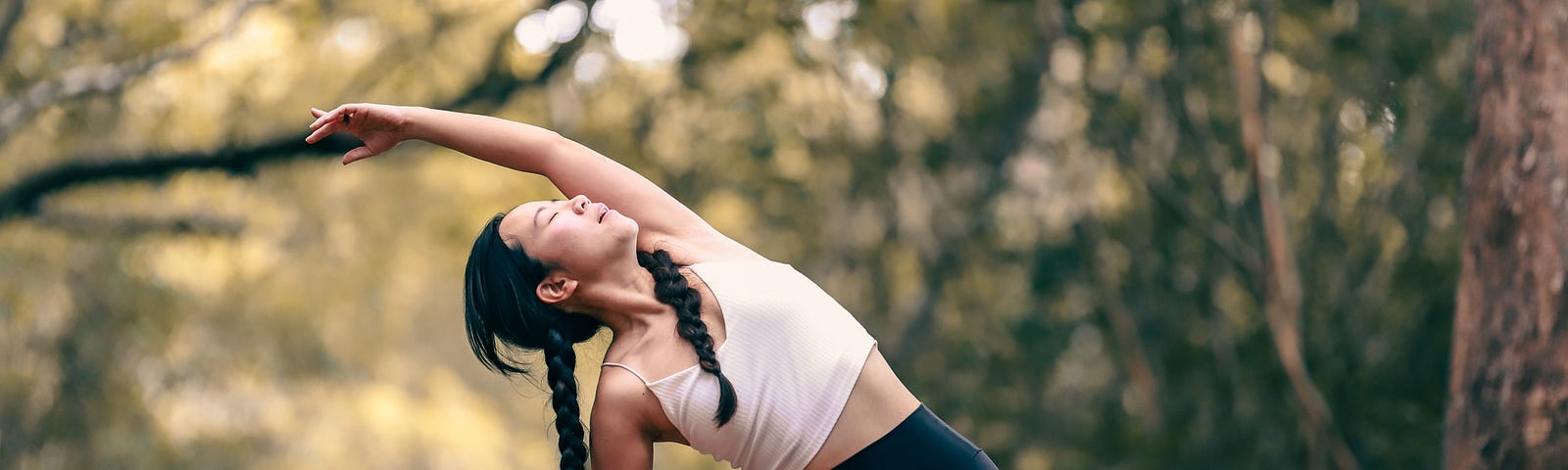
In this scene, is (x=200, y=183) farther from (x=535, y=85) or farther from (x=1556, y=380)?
(x=1556, y=380)

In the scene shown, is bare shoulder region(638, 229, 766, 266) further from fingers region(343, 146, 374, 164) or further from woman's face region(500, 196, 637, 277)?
fingers region(343, 146, 374, 164)

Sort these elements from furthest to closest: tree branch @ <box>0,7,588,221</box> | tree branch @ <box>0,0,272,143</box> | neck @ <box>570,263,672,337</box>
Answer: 1. tree branch @ <box>0,7,588,221</box>
2. tree branch @ <box>0,0,272,143</box>
3. neck @ <box>570,263,672,337</box>

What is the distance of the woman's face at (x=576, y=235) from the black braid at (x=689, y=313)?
0.18 ft

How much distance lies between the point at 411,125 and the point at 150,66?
5801mm

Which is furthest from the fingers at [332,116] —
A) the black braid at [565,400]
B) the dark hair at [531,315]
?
the black braid at [565,400]

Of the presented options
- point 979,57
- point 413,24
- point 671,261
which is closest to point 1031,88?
point 979,57

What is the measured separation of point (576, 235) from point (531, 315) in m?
0.19

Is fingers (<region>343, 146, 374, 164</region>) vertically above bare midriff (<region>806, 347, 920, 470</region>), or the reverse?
bare midriff (<region>806, 347, 920, 470</region>)

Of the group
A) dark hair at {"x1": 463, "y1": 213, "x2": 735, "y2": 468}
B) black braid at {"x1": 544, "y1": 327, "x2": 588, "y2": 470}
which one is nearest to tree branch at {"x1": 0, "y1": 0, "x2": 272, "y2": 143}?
dark hair at {"x1": 463, "y1": 213, "x2": 735, "y2": 468}

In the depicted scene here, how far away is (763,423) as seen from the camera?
2441 millimetres

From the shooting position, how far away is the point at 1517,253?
11.0ft


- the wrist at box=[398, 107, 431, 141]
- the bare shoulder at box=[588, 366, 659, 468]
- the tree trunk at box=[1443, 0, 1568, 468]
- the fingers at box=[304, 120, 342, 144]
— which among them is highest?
the tree trunk at box=[1443, 0, 1568, 468]

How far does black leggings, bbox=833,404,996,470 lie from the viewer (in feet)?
8.06

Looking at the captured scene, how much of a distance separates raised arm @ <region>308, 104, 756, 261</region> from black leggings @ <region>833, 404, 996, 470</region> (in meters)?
0.45
